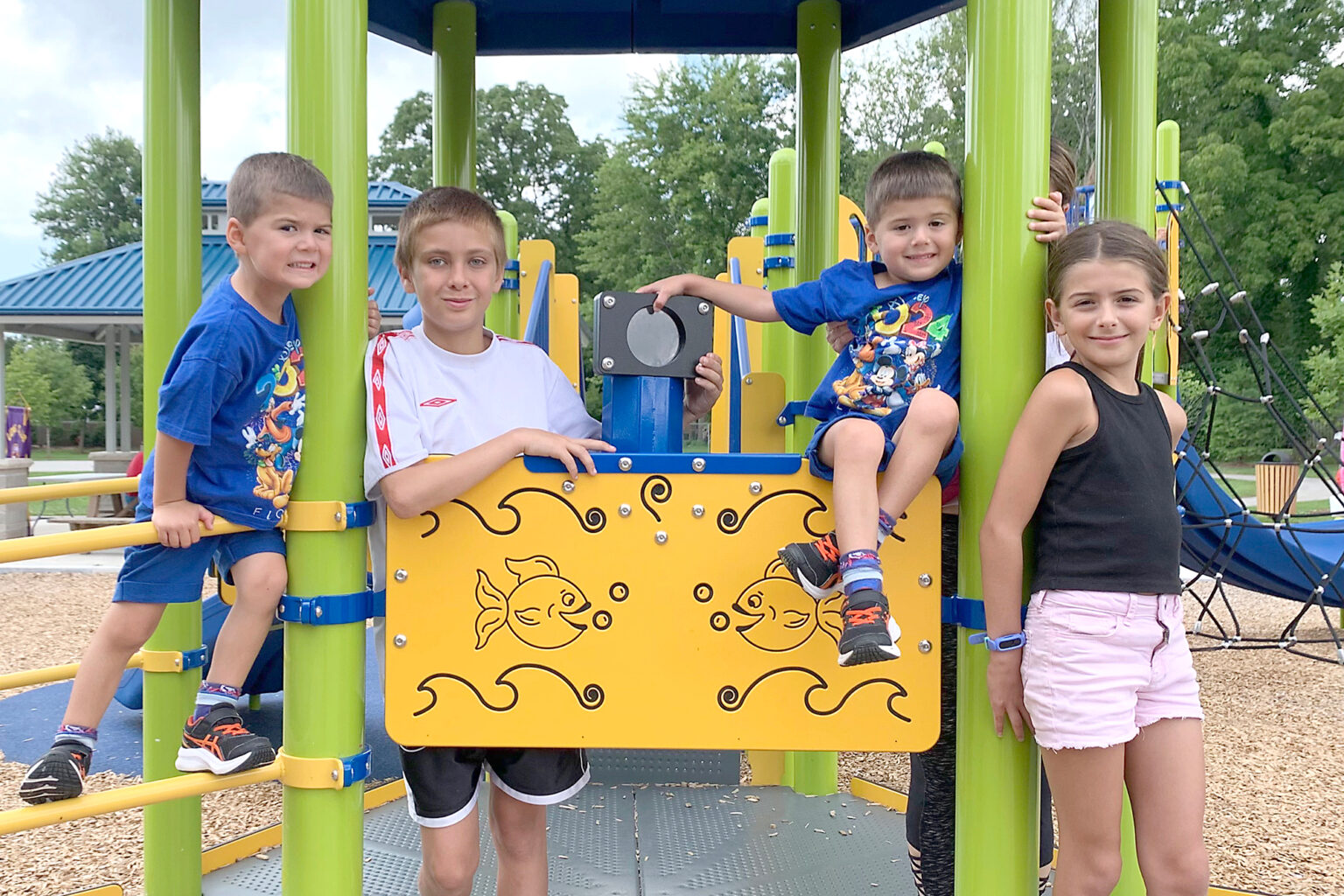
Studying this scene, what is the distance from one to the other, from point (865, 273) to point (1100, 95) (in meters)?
0.83

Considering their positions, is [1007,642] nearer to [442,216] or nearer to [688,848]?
[442,216]

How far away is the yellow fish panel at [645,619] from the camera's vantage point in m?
1.98

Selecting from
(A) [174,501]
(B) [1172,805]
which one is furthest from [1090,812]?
(A) [174,501]

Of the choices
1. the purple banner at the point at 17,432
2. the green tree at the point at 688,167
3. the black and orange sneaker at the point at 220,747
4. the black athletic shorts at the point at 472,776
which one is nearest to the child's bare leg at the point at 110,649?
the black and orange sneaker at the point at 220,747

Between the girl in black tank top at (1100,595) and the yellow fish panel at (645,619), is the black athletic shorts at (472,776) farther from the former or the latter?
the girl in black tank top at (1100,595)

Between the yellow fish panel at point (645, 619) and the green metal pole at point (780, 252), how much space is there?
207cm

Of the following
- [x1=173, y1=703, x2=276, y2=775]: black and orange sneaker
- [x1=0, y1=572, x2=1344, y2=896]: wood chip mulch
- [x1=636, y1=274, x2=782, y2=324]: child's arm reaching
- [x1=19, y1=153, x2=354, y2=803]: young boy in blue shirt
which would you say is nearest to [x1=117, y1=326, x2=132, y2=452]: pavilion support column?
[x1=0, y1=572, x2=1344, y2=896]: wood chip mulch

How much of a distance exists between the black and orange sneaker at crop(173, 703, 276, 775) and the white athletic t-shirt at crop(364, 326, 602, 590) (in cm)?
38

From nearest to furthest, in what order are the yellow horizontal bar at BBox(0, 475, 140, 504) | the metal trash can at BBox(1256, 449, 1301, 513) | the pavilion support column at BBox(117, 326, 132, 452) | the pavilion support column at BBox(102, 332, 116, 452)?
the yellow horizontal bar at BBox(0, 475, 140, 504) < the metal trash can at BBox(1256, 449, 1301, 513) < the pavilion support column at BBox(102, 332, 116, 452) < the pavilion support column at BBox(117, 326, 132, 452)

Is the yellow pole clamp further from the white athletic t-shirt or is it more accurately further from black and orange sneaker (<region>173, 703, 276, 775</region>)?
the white athletic t-shirt

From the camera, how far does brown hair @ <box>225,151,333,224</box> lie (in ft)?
6.26

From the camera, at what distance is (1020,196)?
1.91 m

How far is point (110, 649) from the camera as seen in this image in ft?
7.09

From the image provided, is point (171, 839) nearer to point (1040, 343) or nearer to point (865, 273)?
point (865, 273)
